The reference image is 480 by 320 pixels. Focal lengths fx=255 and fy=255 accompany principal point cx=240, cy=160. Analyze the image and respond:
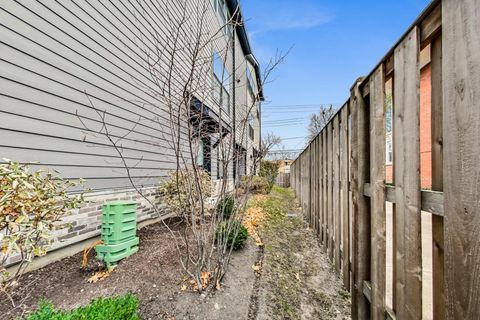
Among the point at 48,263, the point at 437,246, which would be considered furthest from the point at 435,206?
the point at 48,263

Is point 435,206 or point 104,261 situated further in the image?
point 104,261

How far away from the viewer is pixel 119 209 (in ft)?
11.0

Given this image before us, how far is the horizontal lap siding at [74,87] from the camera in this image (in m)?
2.95

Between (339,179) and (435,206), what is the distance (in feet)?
7.08

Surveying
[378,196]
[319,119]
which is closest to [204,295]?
[378,196]

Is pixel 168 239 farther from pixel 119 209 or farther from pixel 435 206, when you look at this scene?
pixel 435 206

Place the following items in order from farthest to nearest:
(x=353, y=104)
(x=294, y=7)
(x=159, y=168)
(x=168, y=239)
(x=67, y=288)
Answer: (x=294, y=7) → (x=159, y=168) → (x=168, y=239) → (x=67, y=288) → (x=353, y=104)

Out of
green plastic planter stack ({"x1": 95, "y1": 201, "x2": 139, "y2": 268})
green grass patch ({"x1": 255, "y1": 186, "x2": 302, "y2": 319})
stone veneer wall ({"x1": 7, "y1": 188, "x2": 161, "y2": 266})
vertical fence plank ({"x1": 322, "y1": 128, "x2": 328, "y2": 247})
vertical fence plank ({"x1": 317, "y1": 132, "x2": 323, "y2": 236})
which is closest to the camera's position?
green grass patch ({"x1": 255, "y1": 186, "x2": 302, "y2": 319})

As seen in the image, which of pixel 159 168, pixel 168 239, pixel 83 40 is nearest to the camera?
pixel 83 40

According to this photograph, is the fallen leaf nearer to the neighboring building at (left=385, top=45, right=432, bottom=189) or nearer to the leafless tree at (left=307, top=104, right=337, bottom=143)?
the neighboring building at (left=385, top=45, right=432, bottom=189)

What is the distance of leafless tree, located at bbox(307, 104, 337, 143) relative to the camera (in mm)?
30652

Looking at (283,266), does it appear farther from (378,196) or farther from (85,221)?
(85,221)

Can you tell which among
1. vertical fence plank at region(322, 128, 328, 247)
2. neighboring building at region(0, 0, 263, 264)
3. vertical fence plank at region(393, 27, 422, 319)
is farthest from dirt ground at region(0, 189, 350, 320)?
vertical fence plank at region(393, 27, 422, 319)

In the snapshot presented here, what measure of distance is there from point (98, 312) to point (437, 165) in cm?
216
